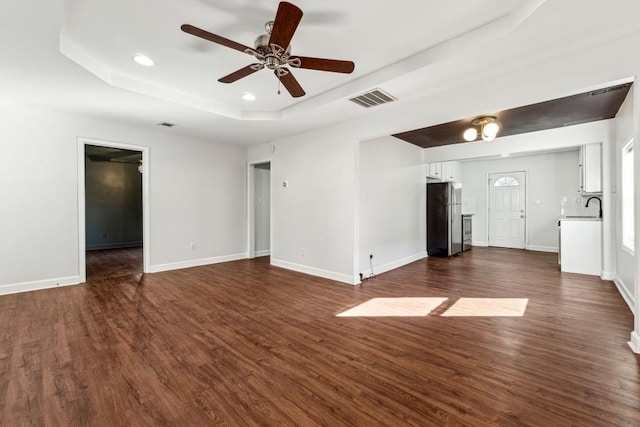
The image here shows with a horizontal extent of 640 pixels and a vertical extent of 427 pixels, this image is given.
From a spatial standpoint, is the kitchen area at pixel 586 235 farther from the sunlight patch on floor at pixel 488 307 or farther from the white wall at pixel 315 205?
the white wall at pixel 315 205

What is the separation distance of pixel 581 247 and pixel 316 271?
15.7 feet

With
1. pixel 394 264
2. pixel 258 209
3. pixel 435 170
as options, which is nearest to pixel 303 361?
pixel 394 264

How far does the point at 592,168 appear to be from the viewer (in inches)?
195

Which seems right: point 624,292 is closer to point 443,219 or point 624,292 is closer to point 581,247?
point 581,247

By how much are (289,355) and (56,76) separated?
374 cm

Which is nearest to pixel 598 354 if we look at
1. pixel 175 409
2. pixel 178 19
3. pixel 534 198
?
pixel 175 409

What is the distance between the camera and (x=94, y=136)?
454 cm

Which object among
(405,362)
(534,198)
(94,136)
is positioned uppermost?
(94,136)

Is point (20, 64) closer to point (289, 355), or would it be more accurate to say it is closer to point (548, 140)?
point (289, 355)

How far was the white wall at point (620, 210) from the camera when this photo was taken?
3.37 metres

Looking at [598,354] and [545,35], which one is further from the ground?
[545,35]

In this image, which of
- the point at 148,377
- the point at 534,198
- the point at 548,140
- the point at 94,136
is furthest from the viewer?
the point at 534,198

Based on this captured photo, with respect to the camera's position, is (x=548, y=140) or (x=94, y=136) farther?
(x=548, y=140)

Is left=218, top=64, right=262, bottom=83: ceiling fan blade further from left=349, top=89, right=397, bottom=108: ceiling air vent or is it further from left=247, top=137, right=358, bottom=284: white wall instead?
left=247, top=137, right=358, bottom=284: white wall
